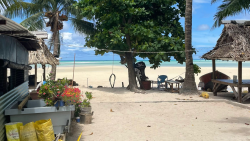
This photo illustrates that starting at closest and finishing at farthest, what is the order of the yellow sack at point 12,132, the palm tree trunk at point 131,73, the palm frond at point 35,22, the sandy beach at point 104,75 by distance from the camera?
1. the yellow sack at point 12,132
2. the palm tree trunk at point 131,73
3. the palm frond at point 35,22
4. the sandy beach at point 104,75

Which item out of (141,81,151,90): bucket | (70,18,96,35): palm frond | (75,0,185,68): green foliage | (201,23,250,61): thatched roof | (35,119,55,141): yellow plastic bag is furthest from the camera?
(70,18,96,35): palm frond

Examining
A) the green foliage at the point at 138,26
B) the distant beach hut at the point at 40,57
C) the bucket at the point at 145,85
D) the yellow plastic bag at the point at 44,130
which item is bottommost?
the yellow plastic bag at the point at 44,130

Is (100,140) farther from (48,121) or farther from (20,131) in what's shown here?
(20,131)

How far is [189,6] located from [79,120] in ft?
29.1

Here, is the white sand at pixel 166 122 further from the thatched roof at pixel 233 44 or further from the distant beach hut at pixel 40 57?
the distant beach hut at pixel 40 57

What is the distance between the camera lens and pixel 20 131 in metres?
4.73

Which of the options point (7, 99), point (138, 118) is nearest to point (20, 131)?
point (7, 99)

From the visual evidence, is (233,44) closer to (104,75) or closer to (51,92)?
(51,92)

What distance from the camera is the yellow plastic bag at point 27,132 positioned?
4703mm

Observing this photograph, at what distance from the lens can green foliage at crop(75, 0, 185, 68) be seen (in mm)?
12891

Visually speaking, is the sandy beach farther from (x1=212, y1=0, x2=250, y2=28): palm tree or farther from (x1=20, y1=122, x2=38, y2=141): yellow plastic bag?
(x1=20, y1=122, x2=38, y2=141): yellow plastic bag

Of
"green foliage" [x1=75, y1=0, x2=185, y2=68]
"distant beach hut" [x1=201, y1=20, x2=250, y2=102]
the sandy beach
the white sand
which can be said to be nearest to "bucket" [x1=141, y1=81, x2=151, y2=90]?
"green foliage" [x1=75, y1=0, x2=185, y2=68]

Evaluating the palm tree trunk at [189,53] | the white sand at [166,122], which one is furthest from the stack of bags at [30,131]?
the palm tree trunk at [189,53]

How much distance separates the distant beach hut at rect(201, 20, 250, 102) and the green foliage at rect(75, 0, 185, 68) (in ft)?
6.75
